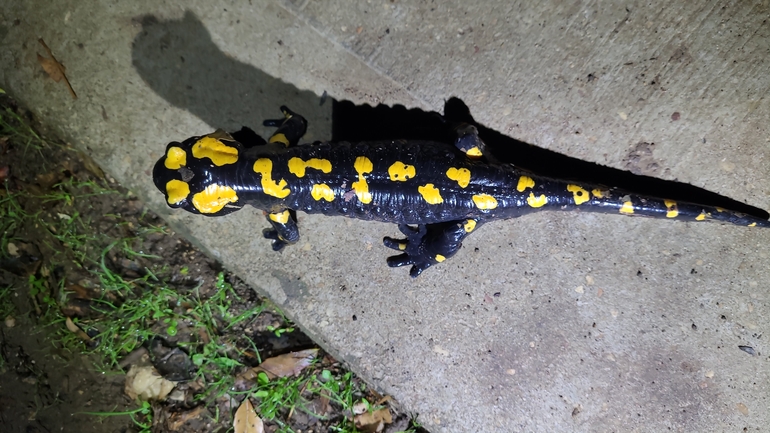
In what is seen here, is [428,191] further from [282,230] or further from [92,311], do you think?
[92,311]

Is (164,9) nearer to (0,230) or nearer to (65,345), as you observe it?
(0,230)

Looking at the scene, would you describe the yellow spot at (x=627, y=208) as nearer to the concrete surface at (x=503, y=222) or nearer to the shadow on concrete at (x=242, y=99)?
the concrete surface at (x=503, y=222)

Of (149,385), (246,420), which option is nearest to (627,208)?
(246,420)

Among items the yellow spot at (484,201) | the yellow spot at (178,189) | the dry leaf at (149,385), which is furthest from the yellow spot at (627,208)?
the dry leaf at (149,385)

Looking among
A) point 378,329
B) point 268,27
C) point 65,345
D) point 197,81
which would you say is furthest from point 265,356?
point 268,27

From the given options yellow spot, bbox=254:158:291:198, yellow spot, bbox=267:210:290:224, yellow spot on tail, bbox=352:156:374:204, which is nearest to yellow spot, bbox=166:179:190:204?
yellow spot, bbox=254:158:291:198
